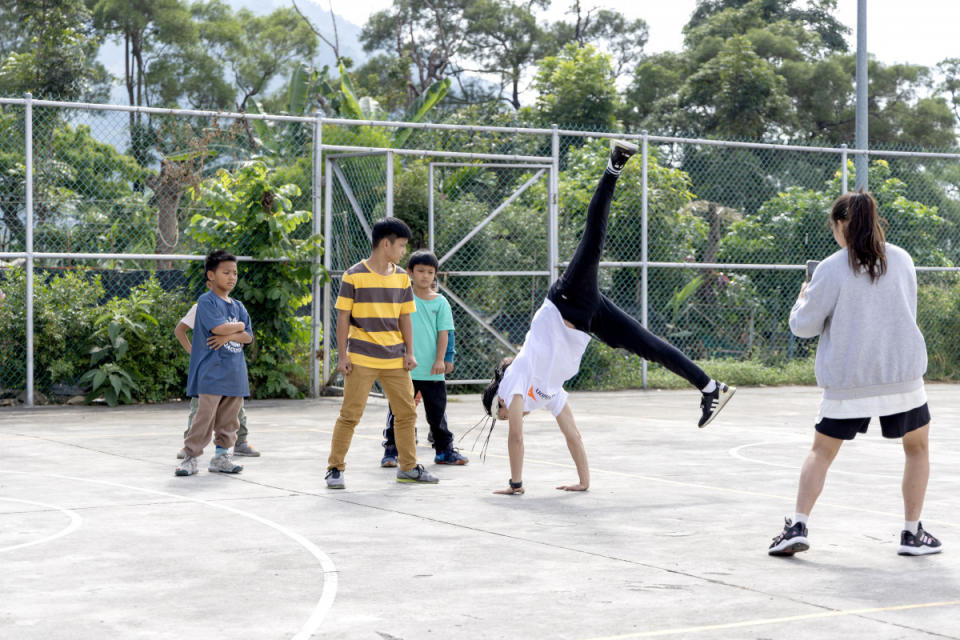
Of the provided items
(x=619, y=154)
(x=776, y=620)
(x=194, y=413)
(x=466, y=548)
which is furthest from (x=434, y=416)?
(x=776, y=620)

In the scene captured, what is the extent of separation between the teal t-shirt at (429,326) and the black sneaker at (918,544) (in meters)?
3.93

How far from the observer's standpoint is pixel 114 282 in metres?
13.4

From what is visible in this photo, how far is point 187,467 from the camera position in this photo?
8.12 metres

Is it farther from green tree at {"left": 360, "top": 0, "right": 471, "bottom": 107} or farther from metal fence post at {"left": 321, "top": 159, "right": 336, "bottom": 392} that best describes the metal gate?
green tree at {"left": 360, "top": 0, "right": 471, "bottom": 107}

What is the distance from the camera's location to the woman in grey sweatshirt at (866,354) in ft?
18.4

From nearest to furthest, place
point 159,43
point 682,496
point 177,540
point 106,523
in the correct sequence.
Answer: point 177,540, point 106,523, point 682,496, point 159,43

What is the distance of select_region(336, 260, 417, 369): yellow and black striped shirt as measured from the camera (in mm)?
7656

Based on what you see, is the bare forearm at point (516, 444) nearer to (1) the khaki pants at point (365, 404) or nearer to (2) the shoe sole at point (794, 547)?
(1) the khaki pants at point (365, 404)

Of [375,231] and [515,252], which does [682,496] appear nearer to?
[375,231]

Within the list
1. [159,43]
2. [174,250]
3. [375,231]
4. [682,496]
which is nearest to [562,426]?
[682,496]

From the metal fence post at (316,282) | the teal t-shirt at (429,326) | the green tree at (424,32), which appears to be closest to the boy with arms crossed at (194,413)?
the teal t-shirt at (429,326)

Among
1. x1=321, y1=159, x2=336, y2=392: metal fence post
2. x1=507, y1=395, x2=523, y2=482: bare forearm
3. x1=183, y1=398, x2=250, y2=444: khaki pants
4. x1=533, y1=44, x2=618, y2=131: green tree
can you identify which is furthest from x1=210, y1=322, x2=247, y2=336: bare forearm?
x1=533, y1=44, x2=618, y2=131: green tree

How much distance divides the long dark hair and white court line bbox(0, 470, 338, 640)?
270cm

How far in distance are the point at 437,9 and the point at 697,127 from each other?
16.6 metres
